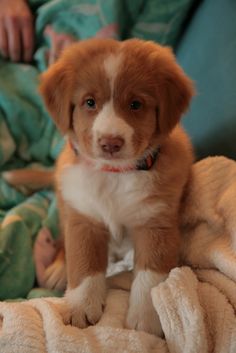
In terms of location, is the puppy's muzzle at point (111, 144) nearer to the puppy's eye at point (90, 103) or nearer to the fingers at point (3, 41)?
the puppy's eye at point (90, 103)

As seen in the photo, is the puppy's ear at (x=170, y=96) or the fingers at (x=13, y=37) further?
the fingers at (x=13, y=37)

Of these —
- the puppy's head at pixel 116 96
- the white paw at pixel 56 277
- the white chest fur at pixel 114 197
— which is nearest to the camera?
the puppy's head at pixel 116 96

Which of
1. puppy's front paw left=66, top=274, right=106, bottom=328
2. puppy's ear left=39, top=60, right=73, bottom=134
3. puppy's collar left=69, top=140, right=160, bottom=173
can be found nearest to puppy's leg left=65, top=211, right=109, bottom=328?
puppy's front paw left=66, top=274, right=106, bottom=328

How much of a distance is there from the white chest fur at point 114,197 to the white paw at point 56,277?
1.01ft

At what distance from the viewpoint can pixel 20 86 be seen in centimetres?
207

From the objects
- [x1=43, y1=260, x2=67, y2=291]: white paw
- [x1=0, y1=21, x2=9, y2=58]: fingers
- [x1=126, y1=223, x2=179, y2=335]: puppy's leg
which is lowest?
[x1=43, y1=260, x2=67, y2=291]: white paw

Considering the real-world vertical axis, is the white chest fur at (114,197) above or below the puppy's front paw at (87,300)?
above

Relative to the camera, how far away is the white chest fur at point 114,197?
1327 mm

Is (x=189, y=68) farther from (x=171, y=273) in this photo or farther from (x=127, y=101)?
(x=171, y=273)

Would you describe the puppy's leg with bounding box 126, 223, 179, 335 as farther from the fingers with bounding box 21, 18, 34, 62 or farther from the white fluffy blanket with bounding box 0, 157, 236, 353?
the fingers with bounding box 21, 18, 34, 62

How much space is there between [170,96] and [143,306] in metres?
0.51

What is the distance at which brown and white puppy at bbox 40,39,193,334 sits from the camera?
1.23m

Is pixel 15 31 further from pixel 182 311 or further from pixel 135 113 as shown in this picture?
pixel 182 311

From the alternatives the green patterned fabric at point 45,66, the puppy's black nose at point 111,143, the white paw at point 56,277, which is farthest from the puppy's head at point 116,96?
the green patterned fabric at point 45,66
